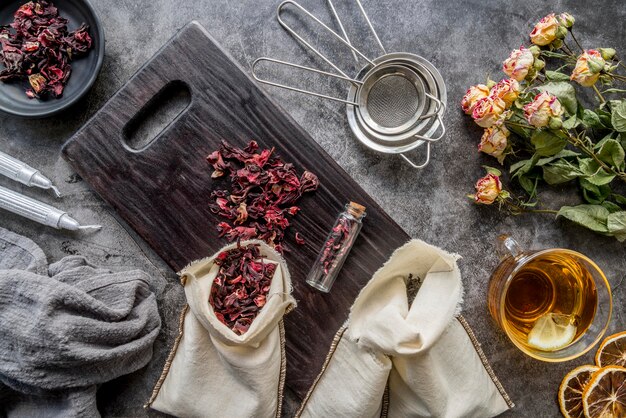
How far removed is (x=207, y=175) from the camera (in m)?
1.50

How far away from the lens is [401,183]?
5.15ft

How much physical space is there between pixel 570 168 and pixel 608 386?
24.5 inches

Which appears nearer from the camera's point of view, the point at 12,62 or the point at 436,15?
the point at 12,62

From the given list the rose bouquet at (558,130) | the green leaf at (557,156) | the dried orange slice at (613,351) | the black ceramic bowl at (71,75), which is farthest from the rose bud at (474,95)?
the black ceramic bowl at (71,75)

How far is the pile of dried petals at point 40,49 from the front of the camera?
1.47 metres

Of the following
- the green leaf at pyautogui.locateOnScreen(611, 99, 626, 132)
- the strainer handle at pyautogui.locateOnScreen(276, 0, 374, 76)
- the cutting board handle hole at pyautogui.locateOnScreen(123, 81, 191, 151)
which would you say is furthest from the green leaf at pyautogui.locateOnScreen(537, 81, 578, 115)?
the cutting board handle hole at pyautogui.locateOnScreen(123, 81, 191, 151)

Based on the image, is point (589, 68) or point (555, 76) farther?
point (555, 76)

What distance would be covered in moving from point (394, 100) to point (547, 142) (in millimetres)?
432

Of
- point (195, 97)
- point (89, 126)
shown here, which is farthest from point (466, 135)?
point (89, 126)

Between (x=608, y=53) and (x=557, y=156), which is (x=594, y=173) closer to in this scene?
(x=557, y=156)

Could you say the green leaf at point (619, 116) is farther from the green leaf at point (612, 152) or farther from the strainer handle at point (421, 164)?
the strainer handle at point (421, 164)

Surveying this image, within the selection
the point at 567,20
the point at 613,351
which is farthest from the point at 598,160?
the point at 613,351

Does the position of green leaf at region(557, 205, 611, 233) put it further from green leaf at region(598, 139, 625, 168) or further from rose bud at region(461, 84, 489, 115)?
rose bud at region(461, 84, 489, 115)

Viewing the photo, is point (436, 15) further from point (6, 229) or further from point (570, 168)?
point (6, 229)
